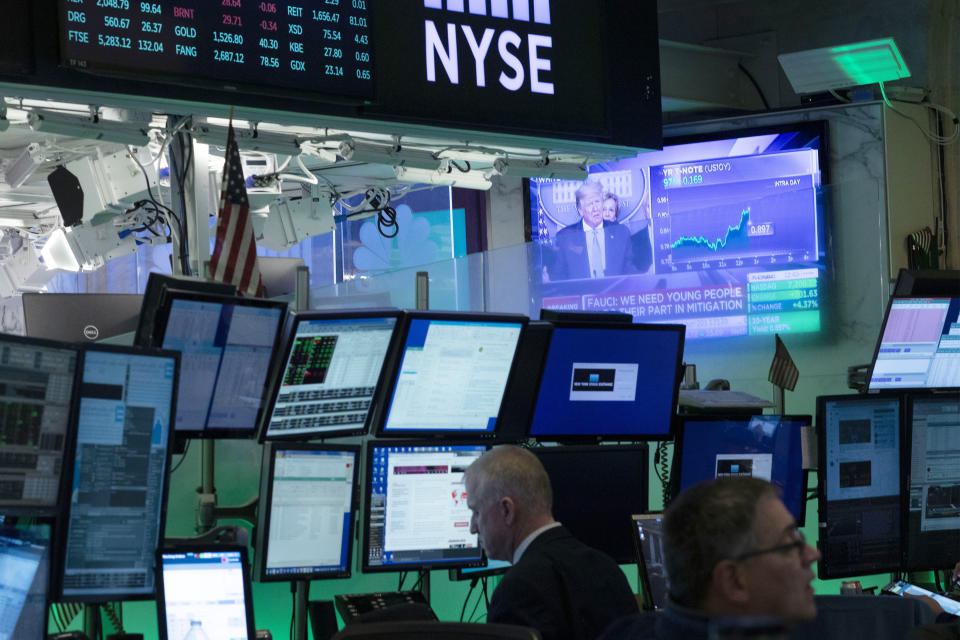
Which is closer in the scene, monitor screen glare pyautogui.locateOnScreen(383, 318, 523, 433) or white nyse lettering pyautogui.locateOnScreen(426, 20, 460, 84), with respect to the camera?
monitor screen glare pyautogui.locateOnScreen(383, 318, 523, 433)

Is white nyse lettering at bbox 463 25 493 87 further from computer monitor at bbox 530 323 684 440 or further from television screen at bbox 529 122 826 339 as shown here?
television screen at bbox 529 122 826 339

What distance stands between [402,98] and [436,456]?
1.23m

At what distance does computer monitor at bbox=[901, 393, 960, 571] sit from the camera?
4.26 metres

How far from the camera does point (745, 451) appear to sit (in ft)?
13.7

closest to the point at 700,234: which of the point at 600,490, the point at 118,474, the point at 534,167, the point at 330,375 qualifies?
the point at 534,167

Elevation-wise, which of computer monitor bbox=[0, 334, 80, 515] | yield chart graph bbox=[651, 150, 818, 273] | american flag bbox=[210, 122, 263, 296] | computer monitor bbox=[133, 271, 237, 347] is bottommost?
computer monitor bbox=[0, 334, 80, 515]

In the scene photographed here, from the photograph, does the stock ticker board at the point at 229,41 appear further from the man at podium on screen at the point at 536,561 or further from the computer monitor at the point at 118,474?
the man at podium on screen at the point at 536,561

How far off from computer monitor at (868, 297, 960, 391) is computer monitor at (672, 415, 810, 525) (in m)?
0.36

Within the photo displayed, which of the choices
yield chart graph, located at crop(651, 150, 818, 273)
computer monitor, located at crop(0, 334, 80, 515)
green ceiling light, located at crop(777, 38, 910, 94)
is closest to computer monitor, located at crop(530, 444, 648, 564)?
computer monitor, located at crop(0, 334, 80, 515)

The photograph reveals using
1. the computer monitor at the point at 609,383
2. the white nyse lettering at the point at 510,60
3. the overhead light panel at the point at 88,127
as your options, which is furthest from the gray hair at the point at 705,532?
the overhead light panel at the point at 88,127

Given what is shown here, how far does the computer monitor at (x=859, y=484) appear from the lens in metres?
4.13

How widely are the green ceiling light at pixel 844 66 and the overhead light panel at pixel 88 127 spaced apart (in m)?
3.32

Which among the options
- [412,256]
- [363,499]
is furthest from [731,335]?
[412,256]

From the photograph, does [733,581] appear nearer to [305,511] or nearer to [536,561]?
[536,561]
